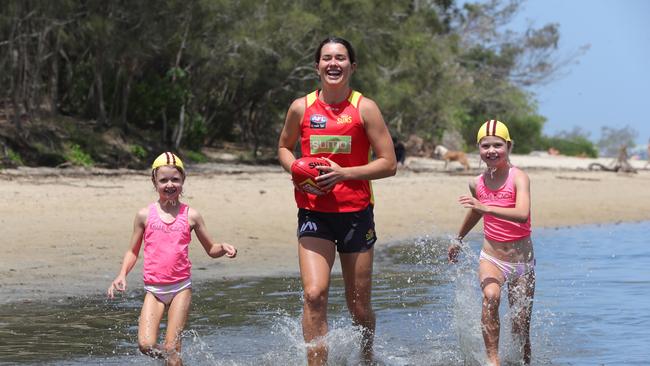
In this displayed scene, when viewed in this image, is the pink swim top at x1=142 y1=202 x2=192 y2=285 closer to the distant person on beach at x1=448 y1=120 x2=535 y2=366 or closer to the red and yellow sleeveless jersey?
the red and yellow sleeveless jersey

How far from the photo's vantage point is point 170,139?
2836 centimetres

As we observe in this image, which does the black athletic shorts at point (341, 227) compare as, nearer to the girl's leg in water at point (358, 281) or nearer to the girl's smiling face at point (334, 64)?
the girl's leg in water at point (358, 281)

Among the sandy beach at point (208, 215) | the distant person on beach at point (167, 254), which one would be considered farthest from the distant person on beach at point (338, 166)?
the sandy beach at point (208, 215)

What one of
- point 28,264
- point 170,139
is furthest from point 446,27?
point 28,264

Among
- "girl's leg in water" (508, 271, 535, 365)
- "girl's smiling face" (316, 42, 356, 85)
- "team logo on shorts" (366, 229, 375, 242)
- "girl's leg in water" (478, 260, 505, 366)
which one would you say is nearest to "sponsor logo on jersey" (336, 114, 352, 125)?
"girl's smiling face" (316, 42, 356, 85)

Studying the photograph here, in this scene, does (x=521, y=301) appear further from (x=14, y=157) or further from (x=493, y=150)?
(x=14, y=157)

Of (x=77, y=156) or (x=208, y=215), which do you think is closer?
(x=208, y=215)


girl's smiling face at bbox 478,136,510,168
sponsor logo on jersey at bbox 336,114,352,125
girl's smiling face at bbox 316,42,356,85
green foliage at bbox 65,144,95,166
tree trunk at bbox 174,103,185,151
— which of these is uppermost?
girl's smiling face at bbox 316,42,356,85

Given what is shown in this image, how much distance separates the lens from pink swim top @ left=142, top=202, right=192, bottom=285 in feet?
20.3

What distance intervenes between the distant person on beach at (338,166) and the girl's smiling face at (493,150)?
81 centimetres

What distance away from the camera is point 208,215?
15.5m

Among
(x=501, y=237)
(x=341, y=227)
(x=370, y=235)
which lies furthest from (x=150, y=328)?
(x=501, y=237)

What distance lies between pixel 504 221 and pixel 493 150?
45cm

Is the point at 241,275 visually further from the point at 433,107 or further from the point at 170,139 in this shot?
the point at 433,107
